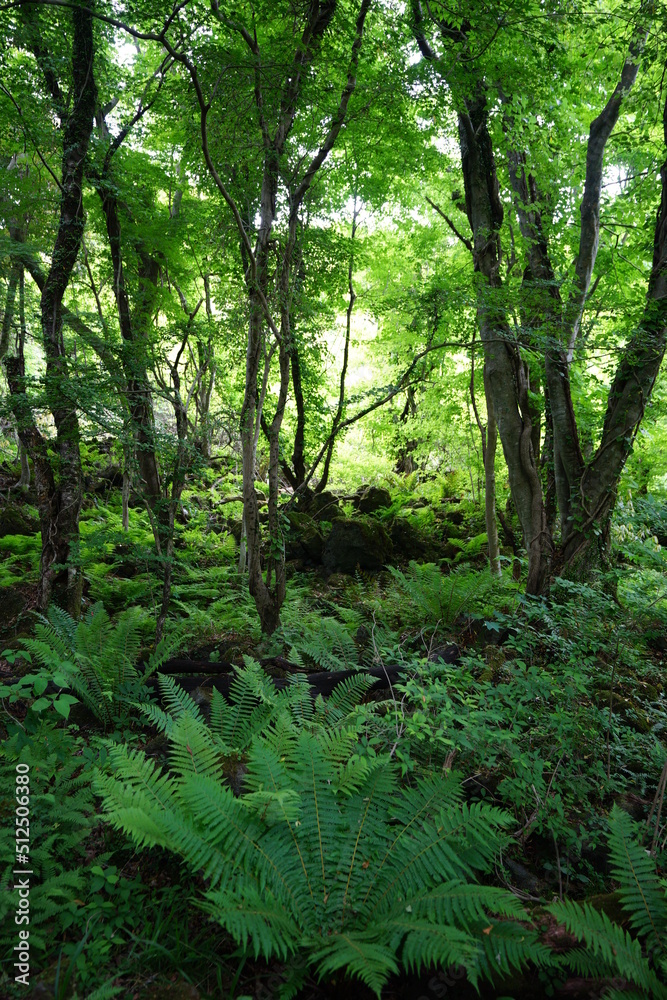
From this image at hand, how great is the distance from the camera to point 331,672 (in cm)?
416

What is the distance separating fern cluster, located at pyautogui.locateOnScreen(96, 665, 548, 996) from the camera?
1737mm

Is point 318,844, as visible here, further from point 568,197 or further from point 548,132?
point 568,197

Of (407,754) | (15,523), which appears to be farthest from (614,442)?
(15,523)

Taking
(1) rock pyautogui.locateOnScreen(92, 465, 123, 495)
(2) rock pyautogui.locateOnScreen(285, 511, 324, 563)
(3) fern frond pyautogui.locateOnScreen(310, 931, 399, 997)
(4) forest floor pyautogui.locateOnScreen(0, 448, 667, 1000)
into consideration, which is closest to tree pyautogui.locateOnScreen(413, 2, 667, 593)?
(4) forest floor pyautogui.locateOnScreen(0, 448, 667, 1000)

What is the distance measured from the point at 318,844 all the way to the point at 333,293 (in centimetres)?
726

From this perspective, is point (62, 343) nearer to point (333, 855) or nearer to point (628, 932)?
point (333, 855)

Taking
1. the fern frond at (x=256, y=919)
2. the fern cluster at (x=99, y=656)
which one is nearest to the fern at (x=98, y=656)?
the fern cluster at (x=99, y=656)

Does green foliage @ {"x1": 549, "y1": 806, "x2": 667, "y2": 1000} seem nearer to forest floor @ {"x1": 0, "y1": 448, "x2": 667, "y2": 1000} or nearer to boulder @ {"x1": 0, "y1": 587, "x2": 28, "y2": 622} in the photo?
forest floor @ {"x1": 0, "y1": 448, "x2": 667, "y2": 1000}

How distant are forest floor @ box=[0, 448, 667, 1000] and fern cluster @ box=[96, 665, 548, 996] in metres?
0.11

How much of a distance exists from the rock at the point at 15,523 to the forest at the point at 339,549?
47 mm

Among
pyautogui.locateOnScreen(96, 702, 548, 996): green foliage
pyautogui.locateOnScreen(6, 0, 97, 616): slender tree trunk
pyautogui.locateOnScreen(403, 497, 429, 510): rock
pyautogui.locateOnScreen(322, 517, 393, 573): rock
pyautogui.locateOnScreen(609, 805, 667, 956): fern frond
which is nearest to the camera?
pyautogui.locateOnScreen(96, 702, 548, 996): green foliage

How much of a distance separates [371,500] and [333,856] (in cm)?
757

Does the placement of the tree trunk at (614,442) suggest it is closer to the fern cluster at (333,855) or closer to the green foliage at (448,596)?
the green foliage at (448,596)
